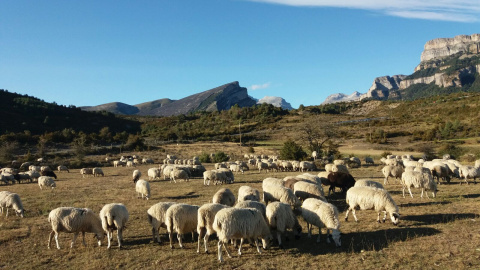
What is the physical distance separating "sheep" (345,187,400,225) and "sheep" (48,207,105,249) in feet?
30.4

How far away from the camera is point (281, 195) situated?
12.5 m

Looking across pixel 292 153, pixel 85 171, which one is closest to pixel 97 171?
pixel 85 171

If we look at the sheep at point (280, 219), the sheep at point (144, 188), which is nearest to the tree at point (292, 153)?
the sheep at point (144, 188)

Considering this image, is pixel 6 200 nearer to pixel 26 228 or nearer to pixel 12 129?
pixel 26 228

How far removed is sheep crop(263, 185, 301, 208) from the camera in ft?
40.0

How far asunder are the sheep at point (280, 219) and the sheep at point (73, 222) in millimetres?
5816

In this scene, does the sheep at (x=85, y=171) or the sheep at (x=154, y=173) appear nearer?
the sheep at (x=154, y=173)

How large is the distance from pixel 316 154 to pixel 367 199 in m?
28.6

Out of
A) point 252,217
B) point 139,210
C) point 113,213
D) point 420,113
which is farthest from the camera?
point 420,113

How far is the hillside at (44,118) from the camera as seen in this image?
74.2m

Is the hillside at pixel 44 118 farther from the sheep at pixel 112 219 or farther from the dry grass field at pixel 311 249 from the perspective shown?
the sheep at pixel 112 219

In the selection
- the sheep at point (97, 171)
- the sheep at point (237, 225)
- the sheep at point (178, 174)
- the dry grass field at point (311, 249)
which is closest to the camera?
the dry grass field at point (311, 249)

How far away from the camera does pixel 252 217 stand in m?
8.66

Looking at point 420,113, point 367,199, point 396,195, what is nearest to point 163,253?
point 367,199
